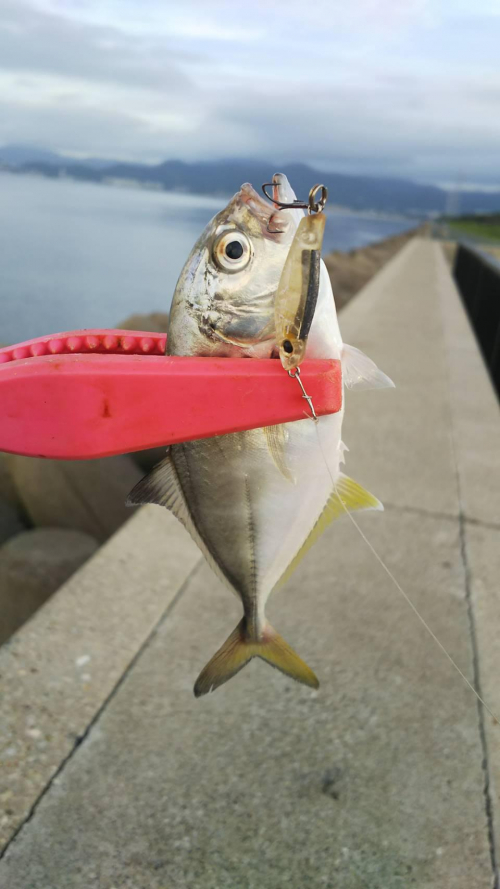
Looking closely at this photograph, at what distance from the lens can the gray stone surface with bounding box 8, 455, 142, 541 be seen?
161 inches

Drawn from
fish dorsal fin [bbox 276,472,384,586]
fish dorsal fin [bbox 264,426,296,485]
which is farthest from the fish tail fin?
fish dorsal fin [bbox 264,426,296,485]

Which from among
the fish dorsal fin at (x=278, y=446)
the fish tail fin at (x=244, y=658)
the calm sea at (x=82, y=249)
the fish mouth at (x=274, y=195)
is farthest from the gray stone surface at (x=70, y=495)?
the fish mouth at (x=274, y=195)


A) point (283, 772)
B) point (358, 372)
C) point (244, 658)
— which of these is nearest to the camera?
point (358, 372)

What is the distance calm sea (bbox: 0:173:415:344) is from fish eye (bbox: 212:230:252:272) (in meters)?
0.24

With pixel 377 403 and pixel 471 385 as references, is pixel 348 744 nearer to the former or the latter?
pixel 377 403

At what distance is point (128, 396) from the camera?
2.96 feet

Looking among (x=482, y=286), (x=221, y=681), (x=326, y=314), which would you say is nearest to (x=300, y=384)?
(x=326, y=314)

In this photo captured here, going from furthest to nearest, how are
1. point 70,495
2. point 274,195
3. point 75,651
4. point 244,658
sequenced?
point 70,495 → point 75,651 → point 244,658 → point 274,195

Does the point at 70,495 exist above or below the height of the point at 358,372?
below

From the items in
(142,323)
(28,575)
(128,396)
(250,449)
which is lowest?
(28,575)

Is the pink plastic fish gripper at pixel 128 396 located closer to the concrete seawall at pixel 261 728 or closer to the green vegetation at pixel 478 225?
the concrete seawall at pixel 261 728

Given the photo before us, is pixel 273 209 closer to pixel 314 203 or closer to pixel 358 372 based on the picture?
pixel 314 203

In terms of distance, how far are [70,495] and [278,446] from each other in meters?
3.28

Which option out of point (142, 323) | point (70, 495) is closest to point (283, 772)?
point (70, 495)
